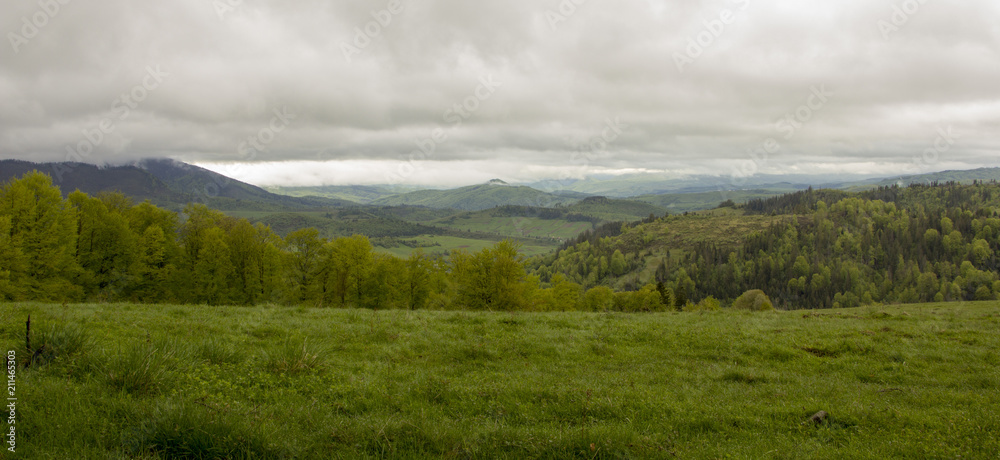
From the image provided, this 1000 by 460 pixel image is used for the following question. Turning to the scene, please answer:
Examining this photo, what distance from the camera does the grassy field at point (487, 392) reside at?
220 inches

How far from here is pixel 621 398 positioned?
8.62 meters

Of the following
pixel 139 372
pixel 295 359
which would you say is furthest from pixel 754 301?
pixel 139 372

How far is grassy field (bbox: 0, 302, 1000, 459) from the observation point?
5.59 metres

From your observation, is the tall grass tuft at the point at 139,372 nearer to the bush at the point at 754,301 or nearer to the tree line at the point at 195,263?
the tree line at the point at 195,263

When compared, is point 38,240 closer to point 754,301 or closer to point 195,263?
point 195,263

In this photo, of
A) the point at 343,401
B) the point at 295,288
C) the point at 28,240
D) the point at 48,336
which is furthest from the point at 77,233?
the point at 343,401

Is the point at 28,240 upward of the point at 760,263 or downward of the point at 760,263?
upward

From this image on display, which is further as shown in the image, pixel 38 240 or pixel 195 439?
pixel 38 240

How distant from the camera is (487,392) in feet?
29.1

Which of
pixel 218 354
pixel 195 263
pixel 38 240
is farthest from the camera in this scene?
pixel 195 263

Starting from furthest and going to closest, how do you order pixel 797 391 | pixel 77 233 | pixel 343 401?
pixel 77 233 → pixel 797 391 → pixel 343 401

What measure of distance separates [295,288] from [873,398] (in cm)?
5150

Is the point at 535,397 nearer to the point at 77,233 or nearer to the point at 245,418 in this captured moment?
the point at 245,418

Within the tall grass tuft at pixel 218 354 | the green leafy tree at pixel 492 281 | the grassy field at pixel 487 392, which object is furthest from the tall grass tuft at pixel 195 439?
the green leafy tree at pixel 492 281
